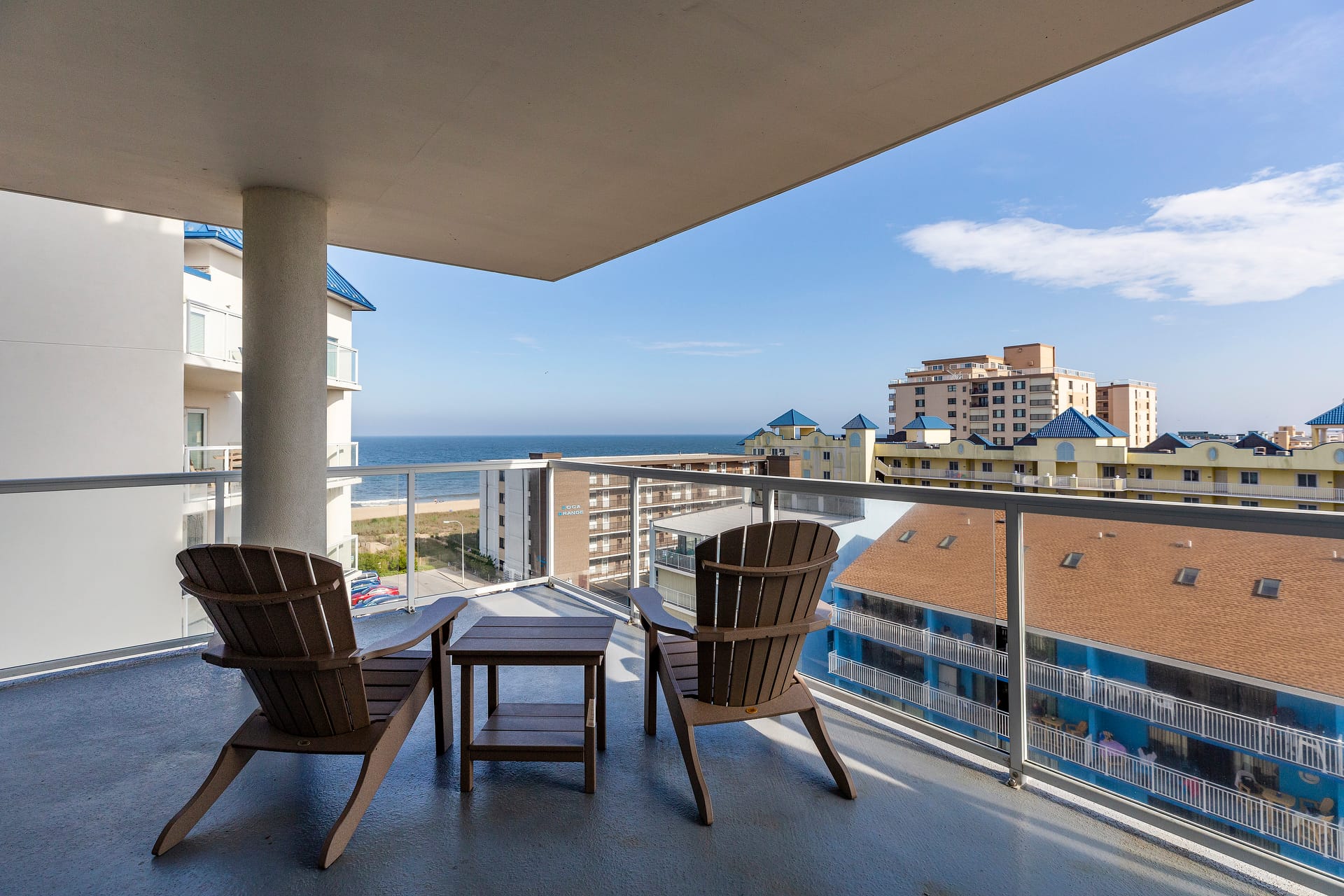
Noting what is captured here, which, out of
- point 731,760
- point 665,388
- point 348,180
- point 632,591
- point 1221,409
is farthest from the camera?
point 665,388

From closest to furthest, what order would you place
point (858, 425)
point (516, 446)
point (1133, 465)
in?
point (1133, 465), point (858, 425), point (516, 446)

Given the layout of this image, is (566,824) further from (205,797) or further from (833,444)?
(833,444)

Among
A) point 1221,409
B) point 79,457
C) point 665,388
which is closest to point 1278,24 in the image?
point 1221,409

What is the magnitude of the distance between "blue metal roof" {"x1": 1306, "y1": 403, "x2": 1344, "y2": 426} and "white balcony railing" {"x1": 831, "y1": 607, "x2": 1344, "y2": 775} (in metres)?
9.18

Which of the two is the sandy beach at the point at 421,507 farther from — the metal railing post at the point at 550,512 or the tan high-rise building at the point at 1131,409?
the tan high-rise building at the point at 1131,409

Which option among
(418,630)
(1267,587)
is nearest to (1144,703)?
(1267,587)

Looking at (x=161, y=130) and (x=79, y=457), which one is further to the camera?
(x=79, y=457)

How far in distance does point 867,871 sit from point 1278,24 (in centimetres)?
A: 3846

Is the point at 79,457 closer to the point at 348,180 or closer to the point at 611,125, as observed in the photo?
the point at 348,180

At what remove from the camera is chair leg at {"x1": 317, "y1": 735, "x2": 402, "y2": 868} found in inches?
76.8

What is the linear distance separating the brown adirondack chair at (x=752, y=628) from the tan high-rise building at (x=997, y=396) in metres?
16.5

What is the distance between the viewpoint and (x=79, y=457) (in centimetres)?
1066

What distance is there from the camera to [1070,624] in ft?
7.62

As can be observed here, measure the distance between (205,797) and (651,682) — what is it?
162 centimetres
